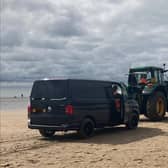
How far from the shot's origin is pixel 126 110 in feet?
50.6

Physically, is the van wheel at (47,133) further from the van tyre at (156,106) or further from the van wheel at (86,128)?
the van tyre at (156,106)

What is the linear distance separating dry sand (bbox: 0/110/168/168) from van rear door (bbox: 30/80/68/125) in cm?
69

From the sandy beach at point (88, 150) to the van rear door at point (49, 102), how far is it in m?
0.69

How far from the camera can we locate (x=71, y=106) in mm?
12906

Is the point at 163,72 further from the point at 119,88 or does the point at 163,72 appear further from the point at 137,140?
the point at 137,140

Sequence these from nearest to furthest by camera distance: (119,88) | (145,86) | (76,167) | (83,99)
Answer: (76,167) → (83,99) → (119,88) → (145,86)

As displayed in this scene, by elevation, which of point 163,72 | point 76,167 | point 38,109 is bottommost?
point 76,167

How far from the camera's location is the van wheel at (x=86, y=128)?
521 inches

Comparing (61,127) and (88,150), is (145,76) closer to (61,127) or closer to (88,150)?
(61,127)

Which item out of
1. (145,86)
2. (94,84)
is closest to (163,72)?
(145,86)

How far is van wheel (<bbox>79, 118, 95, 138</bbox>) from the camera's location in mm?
13234

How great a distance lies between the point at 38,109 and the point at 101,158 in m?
4.21

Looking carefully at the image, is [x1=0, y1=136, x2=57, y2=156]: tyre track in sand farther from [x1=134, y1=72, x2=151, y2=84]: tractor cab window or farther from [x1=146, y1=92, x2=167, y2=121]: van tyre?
[x1=134, y1=72, x2=151, y2=84]: tractor cab window

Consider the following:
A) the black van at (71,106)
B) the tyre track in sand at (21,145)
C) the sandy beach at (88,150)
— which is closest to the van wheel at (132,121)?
the sandy beach at (88,150)
